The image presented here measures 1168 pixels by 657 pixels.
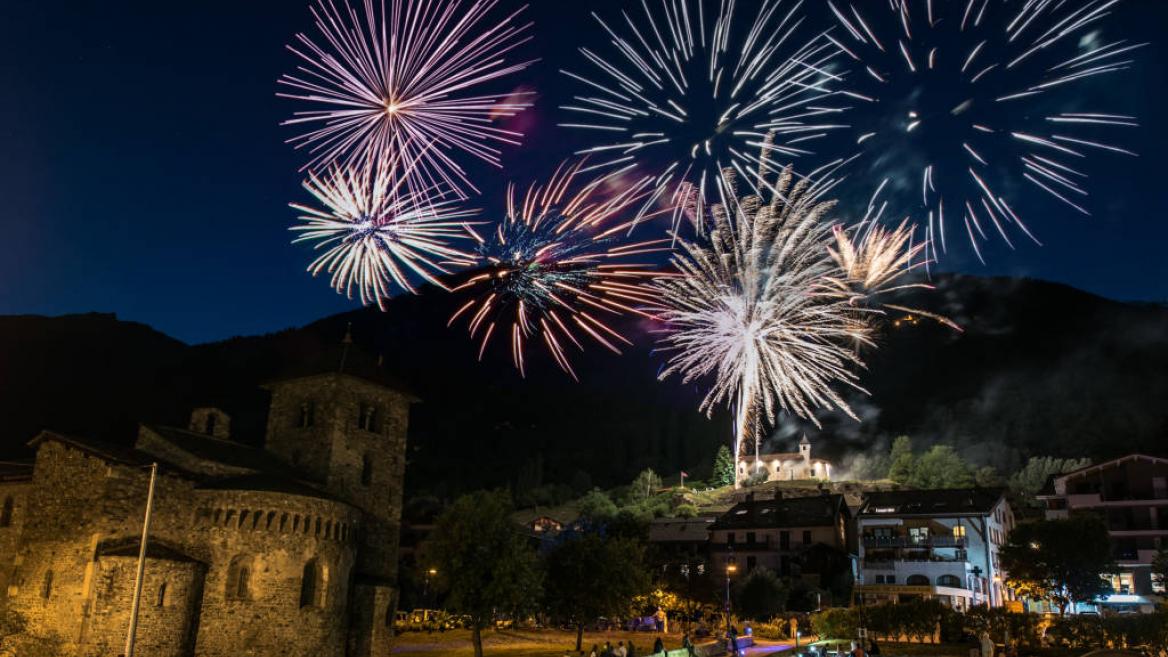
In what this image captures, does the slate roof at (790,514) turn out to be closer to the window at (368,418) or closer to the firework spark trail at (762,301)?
the firework spark trail at (762,301)

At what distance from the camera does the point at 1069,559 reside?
59156 mm

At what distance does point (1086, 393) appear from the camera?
176750mm

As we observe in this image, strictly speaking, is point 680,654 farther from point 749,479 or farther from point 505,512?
point 749,479

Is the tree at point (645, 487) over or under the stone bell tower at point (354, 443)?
over

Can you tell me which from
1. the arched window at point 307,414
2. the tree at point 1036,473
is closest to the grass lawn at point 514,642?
the arched window at point 307,414

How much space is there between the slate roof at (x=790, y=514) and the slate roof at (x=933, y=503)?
4366 millimetres

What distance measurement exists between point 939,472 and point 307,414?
11554cm

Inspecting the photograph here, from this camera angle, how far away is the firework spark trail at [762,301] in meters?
49.4

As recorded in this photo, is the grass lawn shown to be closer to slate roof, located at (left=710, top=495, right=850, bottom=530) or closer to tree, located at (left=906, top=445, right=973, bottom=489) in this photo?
slate roof, located at (left=710, top=495, right=850, bottom=530)

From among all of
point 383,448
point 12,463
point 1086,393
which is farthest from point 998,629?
point 1086,393

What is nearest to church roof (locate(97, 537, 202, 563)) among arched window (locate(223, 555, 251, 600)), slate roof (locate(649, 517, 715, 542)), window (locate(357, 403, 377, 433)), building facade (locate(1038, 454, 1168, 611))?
arched window (locate(223, 555, 251, 600))

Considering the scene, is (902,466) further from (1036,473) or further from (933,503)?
(933,503)

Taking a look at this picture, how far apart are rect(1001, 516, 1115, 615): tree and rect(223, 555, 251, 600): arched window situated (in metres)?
53.1

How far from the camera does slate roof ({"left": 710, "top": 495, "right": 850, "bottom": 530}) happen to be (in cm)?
8294
